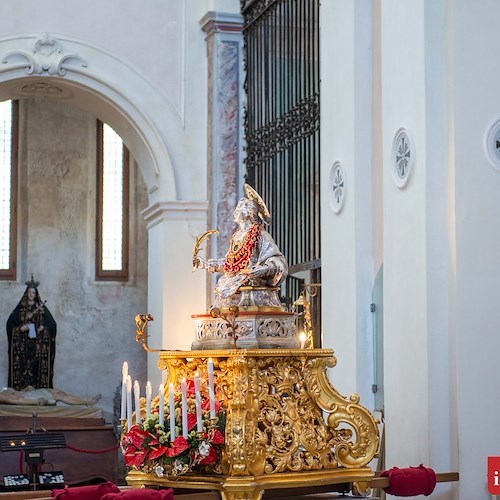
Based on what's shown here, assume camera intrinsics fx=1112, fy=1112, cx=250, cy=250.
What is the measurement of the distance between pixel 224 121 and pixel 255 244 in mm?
7265

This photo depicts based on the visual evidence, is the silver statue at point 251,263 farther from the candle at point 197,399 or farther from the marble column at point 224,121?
the marble column at point 224,121

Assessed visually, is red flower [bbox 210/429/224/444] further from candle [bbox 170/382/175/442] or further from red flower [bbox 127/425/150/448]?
red flower [bbox 127/425/150/448]

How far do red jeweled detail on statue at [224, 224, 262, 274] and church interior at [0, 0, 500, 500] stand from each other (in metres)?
0.02

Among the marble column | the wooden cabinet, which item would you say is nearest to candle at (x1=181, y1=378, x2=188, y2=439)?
the wooden cabinet

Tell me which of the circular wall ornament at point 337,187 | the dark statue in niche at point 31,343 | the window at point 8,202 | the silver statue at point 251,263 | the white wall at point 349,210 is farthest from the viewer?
the window at point 8,202

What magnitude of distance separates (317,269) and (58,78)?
483 centimetres

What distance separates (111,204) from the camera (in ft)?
69.1

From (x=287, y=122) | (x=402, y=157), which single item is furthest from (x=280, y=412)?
(x=287, y=122)

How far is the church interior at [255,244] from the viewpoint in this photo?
7129 mm

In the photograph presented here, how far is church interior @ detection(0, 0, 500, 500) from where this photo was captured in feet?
23.4

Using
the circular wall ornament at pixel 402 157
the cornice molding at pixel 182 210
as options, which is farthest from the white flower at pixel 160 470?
the cornice molding at pixel 182 210

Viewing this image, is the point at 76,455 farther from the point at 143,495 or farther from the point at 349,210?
the point at 143,495

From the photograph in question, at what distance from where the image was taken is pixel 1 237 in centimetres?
2061

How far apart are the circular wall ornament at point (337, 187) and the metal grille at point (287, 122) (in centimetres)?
105
